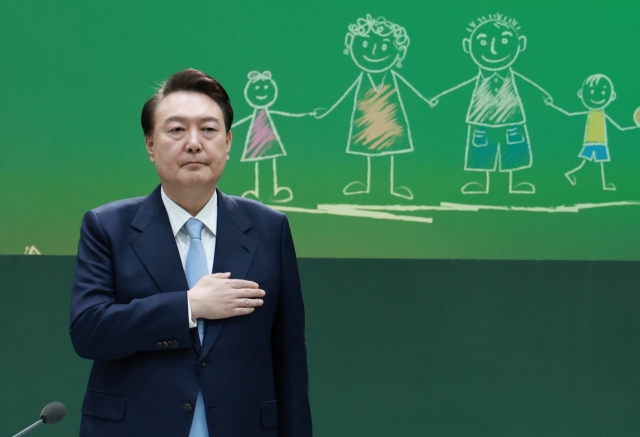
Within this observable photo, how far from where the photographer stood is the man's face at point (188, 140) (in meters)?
1.48

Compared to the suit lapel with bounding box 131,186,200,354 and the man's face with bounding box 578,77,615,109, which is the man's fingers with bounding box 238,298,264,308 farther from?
the man's face with bounding box 578,77,615,109

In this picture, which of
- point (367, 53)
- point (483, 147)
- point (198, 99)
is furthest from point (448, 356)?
point (198, 99)

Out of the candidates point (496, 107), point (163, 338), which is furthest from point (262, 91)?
point (163, 338)

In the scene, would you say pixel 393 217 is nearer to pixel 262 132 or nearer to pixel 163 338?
pixel 262 132

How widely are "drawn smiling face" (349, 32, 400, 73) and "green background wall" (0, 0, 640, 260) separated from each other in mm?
48

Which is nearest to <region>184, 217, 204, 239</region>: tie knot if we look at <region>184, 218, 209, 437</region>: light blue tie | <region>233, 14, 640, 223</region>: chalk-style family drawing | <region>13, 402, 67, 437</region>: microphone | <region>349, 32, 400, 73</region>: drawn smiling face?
<region>184, 218, 209, 437</region>: light blue tie

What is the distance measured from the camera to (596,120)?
116 inches

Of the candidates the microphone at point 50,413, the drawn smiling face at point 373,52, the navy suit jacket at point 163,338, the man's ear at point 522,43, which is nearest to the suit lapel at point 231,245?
the navy suit jacket at point 163,338

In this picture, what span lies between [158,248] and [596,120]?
2028mm

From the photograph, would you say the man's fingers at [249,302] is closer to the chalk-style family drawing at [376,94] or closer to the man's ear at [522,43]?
the chalk-style family drawing at [376,94]

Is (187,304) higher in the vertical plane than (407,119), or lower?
lower

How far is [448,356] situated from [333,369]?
43cm

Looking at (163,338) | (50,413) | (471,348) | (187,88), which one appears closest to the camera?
(163,338)

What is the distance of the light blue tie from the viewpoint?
1.45 metres
